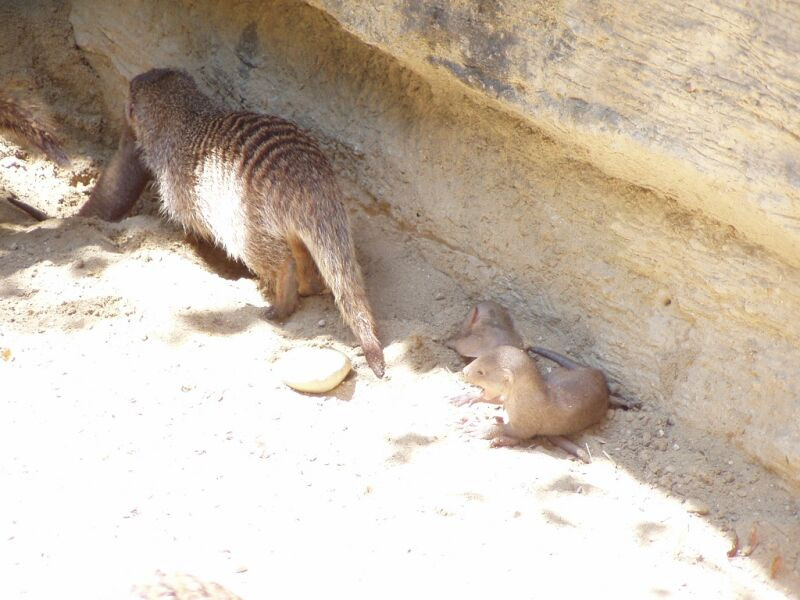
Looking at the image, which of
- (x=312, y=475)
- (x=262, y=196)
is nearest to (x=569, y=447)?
(x=312, y=475)

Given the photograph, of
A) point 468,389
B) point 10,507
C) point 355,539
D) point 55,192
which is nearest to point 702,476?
point 468,389

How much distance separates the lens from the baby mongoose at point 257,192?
3486 mm

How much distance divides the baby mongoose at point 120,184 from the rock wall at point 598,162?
29.5 inches

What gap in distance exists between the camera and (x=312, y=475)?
9.18 ft

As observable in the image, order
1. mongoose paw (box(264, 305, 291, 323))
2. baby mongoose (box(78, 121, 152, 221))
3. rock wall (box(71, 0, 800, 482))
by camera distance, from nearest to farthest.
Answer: rock wall (box(71, 0, 800, 482))
mongoose paw (box(264, 305, 291, 323))
baby mongoose (box(78, 121, 152, 221))

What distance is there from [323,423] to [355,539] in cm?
56

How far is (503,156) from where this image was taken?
3.37 meters

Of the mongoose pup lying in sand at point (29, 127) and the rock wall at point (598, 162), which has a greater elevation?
the rock wall at point (598, 162)

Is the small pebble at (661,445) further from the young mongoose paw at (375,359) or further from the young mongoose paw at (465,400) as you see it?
the young mongoose paw at (375,359)

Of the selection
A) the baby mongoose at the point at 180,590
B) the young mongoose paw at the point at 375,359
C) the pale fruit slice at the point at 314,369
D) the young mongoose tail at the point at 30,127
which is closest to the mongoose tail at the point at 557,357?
the young mongoose paw at the point at 375,359

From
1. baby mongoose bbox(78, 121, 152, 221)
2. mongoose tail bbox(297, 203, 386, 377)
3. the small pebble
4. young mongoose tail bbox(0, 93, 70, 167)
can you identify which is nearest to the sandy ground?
Result: the small pebble

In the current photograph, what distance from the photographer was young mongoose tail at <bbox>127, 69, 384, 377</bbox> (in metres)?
3.48

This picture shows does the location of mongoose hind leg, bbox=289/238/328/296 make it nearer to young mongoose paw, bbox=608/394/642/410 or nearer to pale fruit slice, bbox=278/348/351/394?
pale fruit slice, bbox=278/348/351/394

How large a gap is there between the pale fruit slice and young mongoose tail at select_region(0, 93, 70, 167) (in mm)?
1509
